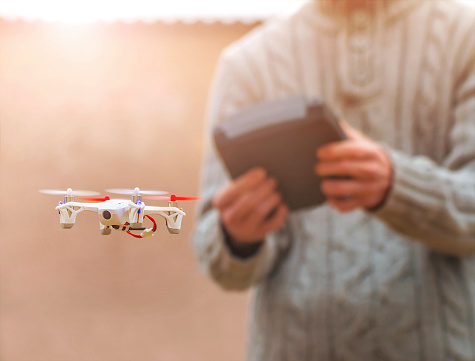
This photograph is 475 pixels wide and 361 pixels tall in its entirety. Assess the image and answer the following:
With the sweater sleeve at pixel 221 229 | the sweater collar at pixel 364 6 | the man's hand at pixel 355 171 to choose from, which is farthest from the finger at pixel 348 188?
the sweater collar at pixel 364 6

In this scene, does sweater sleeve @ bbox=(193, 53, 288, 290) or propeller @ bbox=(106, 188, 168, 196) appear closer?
propeller @ bbox=(106, 188, 168, 196)

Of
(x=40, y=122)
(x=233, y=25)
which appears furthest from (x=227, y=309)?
(x=40, y=122)

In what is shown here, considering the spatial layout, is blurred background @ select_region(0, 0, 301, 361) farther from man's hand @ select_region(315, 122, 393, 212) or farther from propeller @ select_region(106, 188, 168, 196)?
man's hand @ select_region(315, 122, 393, 212)

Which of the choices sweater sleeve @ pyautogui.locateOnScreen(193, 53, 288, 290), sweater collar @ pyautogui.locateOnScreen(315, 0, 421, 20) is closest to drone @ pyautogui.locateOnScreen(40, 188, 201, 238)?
sweater sleeve @ pyautogui.locateOnScreen(193, 53, 288, 290)

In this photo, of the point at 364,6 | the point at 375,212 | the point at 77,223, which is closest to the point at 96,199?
the point at 77,223

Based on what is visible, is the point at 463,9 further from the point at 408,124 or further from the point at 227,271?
the point at 227,271

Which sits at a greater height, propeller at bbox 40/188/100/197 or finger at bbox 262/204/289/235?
propeller at bbox 40/188/100/197

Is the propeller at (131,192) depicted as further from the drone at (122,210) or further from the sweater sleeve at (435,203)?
the sweater sleeve at (435,203)
